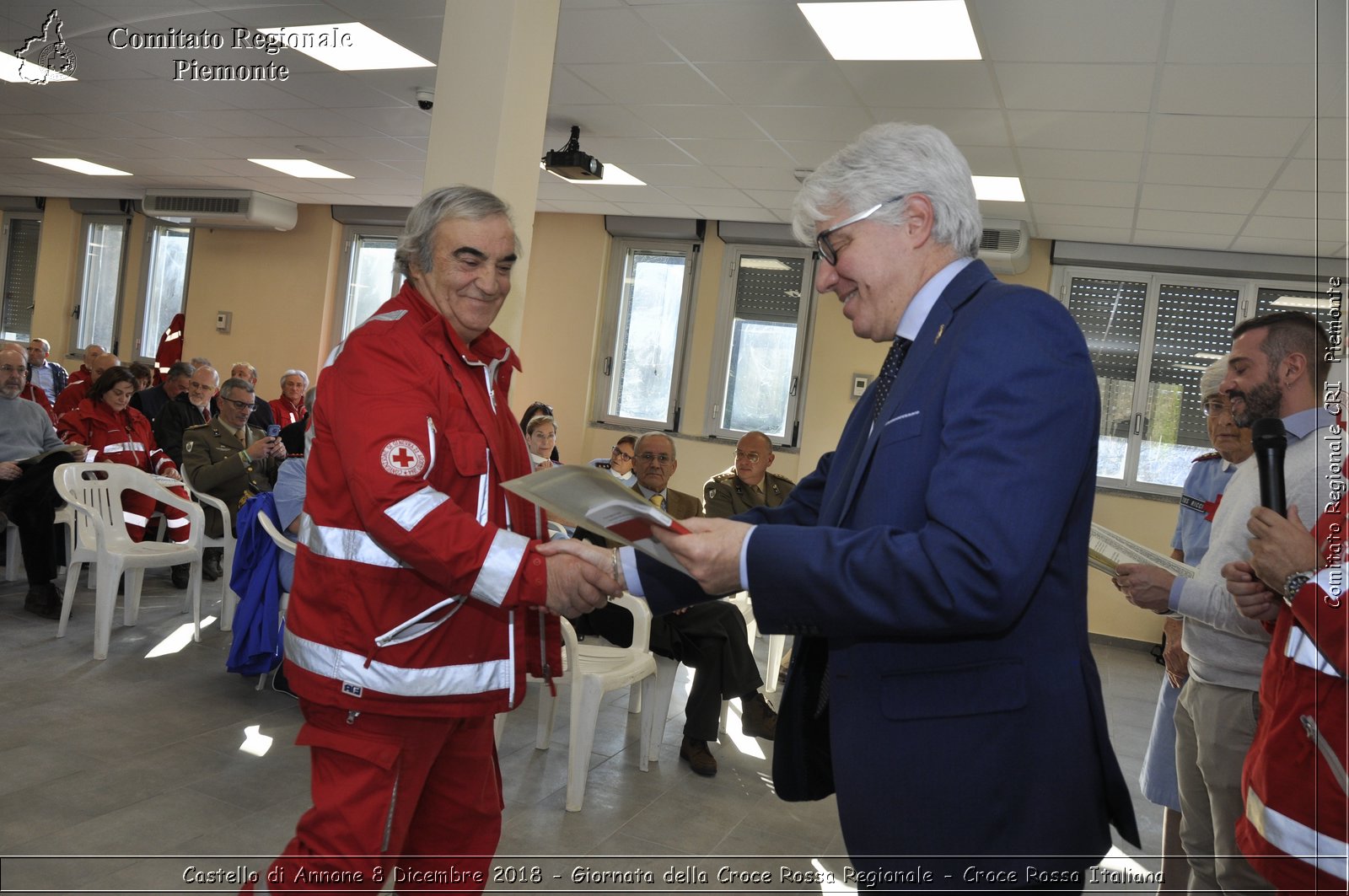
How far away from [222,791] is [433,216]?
2253 millimetres

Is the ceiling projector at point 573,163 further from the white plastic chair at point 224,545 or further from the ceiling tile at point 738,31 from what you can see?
the white plastic chair at point 224,545

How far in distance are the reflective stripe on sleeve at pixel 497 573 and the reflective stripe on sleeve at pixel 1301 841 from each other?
122 centimetres

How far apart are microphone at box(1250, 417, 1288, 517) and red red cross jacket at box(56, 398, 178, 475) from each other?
18.8 feet

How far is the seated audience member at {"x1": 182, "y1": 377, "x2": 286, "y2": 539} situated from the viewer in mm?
5520

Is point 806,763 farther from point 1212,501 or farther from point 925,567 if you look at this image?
point 1212,501

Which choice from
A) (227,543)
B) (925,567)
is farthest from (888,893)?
(227,543)

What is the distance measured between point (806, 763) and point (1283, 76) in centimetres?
426

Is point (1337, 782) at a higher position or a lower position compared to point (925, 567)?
lower

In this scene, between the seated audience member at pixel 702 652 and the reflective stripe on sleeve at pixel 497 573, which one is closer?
the reflective stripe on sleeve at pixel 497 573

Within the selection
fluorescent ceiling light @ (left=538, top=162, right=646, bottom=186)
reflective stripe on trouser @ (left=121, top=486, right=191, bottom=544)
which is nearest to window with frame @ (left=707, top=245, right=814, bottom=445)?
fluorescent ceiling light @ (left=538, top=162, right=646, bottom=186)

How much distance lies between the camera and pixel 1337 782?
4.33ft

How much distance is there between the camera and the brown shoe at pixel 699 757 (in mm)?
3852

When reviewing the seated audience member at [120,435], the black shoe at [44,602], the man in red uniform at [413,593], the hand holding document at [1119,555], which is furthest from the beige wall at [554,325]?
the man in red uniform at [413,593]

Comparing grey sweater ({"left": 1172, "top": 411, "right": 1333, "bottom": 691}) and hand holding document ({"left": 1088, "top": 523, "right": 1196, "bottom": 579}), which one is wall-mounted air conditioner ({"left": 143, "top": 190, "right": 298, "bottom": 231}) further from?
grey sweater ({"left": 1172, "top": 411, "right": 1333, "bottom": 691})
